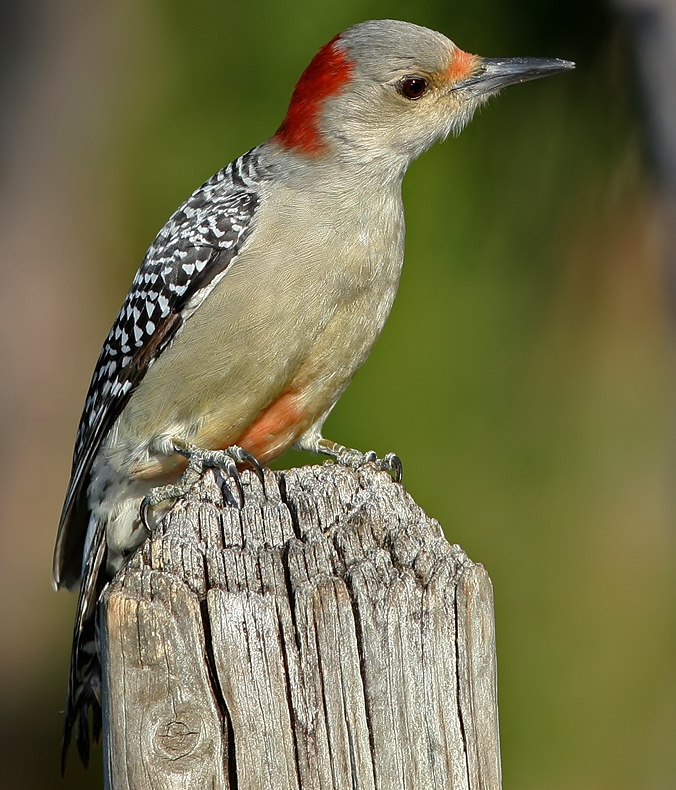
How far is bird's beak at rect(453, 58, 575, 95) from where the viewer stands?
5523 mm

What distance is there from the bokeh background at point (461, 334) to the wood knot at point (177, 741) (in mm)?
5046

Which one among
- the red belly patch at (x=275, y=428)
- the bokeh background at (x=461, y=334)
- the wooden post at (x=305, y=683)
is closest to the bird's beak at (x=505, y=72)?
the bokeh background at (x=461, y=334)

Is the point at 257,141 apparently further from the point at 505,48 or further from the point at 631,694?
the point at 631,694

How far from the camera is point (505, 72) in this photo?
5.62 m

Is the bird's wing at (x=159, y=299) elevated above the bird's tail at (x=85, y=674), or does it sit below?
above

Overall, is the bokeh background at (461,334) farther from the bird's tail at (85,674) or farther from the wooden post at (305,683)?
the wooden post at (305,683)

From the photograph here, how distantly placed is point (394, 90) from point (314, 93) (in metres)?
0.42

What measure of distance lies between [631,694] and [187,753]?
6.22 meters

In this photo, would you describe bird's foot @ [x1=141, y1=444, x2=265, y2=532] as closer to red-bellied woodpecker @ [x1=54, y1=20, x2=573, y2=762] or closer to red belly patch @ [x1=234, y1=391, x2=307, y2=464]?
red-bellied woodpecker @ [x1=54, y1=20, x2=573, y2=762]

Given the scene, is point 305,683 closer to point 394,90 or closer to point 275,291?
point 275,291

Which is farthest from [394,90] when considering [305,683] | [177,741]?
[177,741]

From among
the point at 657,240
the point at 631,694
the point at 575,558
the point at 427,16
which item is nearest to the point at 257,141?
the point at 427,16

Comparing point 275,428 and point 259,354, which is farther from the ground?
point 259,354

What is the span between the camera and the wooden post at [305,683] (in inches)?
104
